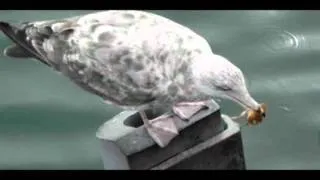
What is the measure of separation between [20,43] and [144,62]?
65 centimetres

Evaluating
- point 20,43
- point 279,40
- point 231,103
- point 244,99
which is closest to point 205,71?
point 244,99

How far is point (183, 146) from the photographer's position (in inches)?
149

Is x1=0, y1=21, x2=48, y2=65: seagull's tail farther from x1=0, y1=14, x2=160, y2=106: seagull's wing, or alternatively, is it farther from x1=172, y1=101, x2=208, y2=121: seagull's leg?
x1=172, y1=101, x2=208, y2=121: seagull's leg

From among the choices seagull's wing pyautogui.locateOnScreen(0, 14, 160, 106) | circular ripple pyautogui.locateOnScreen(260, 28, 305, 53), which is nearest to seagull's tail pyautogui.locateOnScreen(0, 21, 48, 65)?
seagull's wing pyautogui.locateOnScreen(0, 14, 160, 106)

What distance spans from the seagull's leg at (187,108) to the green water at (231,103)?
1.15m

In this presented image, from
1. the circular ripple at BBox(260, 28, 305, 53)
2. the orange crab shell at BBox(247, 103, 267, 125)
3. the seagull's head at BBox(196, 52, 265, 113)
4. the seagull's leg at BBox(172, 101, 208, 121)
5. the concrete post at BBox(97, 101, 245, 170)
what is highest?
the circular ripple at BBox(260, 28, 305, 53)

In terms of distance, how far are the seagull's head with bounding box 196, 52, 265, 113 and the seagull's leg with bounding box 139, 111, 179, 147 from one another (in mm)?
218

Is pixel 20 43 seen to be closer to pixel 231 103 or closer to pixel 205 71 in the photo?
pixel 205 71

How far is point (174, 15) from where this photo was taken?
5922 millimetres

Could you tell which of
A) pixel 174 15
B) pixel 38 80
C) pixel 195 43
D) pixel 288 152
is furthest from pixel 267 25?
pixel 195 43

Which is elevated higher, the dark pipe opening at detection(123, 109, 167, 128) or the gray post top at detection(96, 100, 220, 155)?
the dark pipe opening at detection(123, 109, 167, 128)

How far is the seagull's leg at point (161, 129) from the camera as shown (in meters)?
3.66

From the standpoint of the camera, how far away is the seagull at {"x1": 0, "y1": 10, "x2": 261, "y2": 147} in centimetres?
395

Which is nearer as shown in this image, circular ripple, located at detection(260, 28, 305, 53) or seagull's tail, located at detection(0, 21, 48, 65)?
seagull's tail, located at detection(0, 21, 48, 65)
